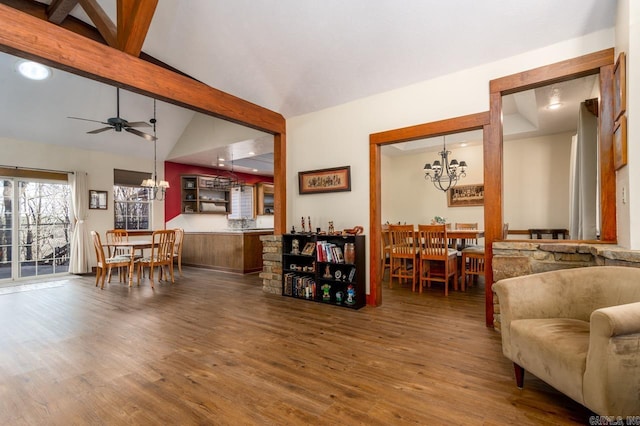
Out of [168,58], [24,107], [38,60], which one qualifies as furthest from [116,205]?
[38,60]

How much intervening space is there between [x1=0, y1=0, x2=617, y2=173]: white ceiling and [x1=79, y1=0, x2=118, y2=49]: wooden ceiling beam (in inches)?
24.3

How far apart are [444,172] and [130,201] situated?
292 inches

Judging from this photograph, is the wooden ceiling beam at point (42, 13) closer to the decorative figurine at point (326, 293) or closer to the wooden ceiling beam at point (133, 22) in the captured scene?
the wooden ceiling beam at point (133, 22)

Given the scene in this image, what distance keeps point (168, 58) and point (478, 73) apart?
14.1 ft

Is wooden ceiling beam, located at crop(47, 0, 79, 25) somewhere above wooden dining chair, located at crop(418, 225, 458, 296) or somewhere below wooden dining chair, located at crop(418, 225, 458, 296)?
above

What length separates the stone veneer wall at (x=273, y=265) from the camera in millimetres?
4562

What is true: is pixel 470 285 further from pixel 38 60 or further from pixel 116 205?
pixel 116 205

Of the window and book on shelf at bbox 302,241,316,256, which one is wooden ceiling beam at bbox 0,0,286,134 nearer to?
book on shelf at bbox 302,241,316,256

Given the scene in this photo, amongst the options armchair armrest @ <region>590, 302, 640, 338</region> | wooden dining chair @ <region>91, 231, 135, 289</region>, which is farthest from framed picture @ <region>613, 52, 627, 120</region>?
wooden dining chair @ <region>91, 231, 135, 289</region>

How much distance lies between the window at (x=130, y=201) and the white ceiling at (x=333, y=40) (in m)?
2.24

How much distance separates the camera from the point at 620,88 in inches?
91.7

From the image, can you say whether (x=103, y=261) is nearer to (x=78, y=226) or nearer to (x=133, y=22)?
(x=78, y=226)

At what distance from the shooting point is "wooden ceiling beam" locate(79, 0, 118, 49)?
320cm

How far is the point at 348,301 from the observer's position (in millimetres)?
3836
